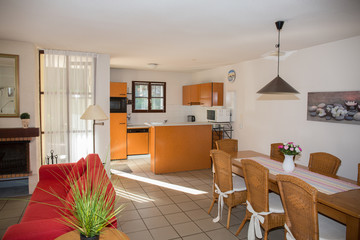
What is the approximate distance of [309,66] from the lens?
4.23 meters

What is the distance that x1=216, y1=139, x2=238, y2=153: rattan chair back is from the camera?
4.24 m

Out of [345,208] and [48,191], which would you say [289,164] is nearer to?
[345,208]

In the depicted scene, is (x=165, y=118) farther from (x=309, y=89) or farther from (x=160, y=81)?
(x=309, y=89)

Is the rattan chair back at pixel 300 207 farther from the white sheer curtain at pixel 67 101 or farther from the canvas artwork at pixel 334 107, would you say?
the white sheer curtain at pixel 67 101

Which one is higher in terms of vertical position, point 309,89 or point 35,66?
point 35,66

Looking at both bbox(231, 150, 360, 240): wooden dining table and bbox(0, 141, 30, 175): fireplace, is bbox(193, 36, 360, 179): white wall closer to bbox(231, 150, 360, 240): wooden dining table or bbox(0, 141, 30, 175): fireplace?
bbox(231, 150, 360, 240): wooden dining table

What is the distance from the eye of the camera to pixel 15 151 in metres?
4.36

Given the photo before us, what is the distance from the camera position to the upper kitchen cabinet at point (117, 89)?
21.8 feet

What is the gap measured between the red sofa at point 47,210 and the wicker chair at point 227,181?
4.73ft

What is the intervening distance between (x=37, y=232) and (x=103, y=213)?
2.11ft

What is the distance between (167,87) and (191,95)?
0.93 metres

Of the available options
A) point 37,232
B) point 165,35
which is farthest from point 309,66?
point 37,232

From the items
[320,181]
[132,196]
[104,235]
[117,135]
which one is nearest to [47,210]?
[104,235]

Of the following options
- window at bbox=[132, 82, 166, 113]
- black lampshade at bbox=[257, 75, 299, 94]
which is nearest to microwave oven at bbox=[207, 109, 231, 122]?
window at bbox=[132, 82, 166, 113]
